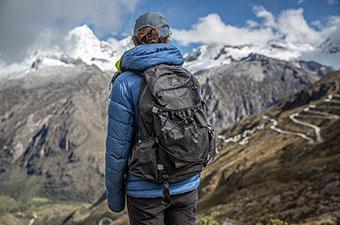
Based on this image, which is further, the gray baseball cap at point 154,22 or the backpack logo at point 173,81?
the gray baseball cap at point 154,22

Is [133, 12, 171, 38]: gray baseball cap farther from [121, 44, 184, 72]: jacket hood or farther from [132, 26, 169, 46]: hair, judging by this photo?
[121, 44, 184, 72]: jacket hood

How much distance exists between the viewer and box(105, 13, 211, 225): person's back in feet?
27.2

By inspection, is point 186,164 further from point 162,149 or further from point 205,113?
point 205,113

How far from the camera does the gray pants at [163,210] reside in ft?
27.4

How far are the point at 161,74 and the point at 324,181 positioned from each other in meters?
27.0

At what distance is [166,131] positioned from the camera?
7895 millimetres

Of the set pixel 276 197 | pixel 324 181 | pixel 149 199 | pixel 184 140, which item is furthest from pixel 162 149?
Answer: pixel 276 197

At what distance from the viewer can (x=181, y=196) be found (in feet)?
28.4

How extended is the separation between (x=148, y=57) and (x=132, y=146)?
69.5 inches

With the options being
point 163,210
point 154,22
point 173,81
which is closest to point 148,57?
point 173,81

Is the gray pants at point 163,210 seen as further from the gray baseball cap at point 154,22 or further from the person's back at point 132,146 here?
the gray baseball cap at point 154,22

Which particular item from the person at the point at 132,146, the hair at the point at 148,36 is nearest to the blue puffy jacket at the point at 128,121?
the person at the point at 132,146

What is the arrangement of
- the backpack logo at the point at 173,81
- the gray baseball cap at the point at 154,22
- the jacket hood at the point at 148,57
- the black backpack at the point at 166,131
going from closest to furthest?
the black backpack at the point at 166,131 < the backpack logo at the point at 173,81 < the jacket hood at the point at 148,57 < the gray baseball cap at the point at 154,22

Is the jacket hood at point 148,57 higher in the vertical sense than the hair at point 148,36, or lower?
lower
